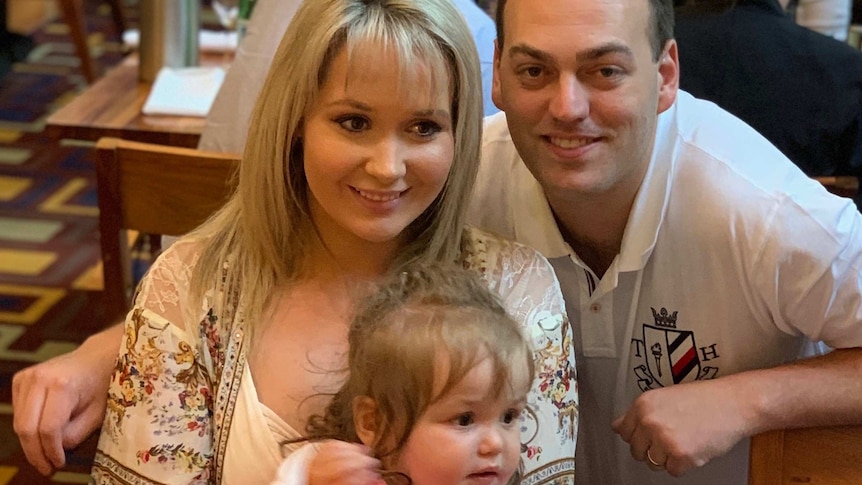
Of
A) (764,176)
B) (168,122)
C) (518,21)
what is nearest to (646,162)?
(764,176)

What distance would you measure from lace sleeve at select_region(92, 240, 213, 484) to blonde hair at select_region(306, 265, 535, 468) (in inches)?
5.9

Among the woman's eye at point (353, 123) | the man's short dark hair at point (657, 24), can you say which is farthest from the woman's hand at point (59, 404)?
the man's short dark hair at point (657, 24)

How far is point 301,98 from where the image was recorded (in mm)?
1249

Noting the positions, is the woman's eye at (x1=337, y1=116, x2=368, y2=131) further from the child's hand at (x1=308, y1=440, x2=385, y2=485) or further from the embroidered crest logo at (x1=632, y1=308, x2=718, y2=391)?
the embroidered crest logo at (x1=632, y1=308, x2=718, y2=391)

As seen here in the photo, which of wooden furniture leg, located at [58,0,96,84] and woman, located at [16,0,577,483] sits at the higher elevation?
woman, located at [16,0,577,483]

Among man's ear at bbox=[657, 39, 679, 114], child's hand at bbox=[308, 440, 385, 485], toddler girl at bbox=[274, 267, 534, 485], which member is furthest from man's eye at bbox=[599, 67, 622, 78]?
child's hand at bbox=[308, 440, 385, 485]

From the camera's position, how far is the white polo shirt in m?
1.37

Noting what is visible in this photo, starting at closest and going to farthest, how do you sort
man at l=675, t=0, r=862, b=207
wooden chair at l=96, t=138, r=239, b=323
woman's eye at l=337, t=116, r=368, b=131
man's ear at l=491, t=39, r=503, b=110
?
woman's eye at l=337, t=116, r=368, b=131 < man's ear at l=491, t=39, r=503, b=110 < wooden chair at l=96, t=138, r=239, b=323 < man at l=675, t=0, r=862, b=207

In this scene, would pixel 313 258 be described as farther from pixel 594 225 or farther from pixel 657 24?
pixel 657 24

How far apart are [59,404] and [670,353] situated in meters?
0.84

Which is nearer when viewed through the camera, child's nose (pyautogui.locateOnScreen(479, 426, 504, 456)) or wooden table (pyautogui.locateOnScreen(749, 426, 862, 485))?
child's nose (pyautogui.locateOnScreen(479, 426, 504, 456))

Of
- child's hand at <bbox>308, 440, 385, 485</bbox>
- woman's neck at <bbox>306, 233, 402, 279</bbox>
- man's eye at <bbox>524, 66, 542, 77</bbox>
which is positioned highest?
man's eye at <bbox>524, 66, 542, 77</bbox>

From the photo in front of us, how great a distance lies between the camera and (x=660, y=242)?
57.5 inches

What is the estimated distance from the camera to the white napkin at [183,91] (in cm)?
236
